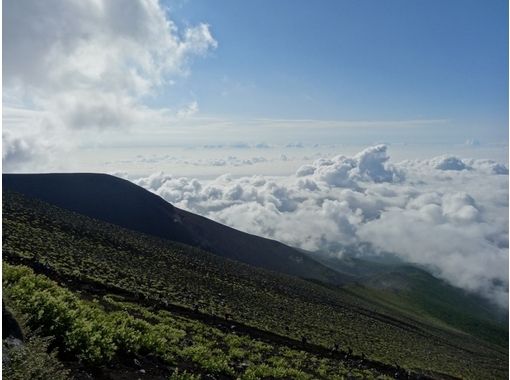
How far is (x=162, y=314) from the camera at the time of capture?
2850 cm

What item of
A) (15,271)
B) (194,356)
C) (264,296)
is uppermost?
(15,271)

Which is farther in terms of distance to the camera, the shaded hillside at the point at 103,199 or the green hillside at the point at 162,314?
the shaded hillside at the point at 103,199

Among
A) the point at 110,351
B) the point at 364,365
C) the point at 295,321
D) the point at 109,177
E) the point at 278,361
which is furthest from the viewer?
the point at 109,177

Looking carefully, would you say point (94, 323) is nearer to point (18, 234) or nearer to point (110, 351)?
point (110, 351)

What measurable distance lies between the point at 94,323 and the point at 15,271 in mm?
4218

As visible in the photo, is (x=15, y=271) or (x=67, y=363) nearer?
(x=67, y=363)

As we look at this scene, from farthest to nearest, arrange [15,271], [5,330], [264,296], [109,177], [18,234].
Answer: [109,177] < [264,296] < [18,234] < [15,271] < [5,330]

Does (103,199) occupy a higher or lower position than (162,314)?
higher

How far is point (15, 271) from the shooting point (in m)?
16.1

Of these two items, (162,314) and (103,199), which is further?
(103,199)

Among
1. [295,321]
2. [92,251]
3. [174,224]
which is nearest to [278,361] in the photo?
[295,321]

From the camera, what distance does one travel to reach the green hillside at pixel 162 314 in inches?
524

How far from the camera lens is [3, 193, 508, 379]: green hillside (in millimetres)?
13320

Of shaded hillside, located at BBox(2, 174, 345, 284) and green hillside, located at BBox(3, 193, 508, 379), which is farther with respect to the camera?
shaded hillside, located at BBox(2, 174, 345, 284)
